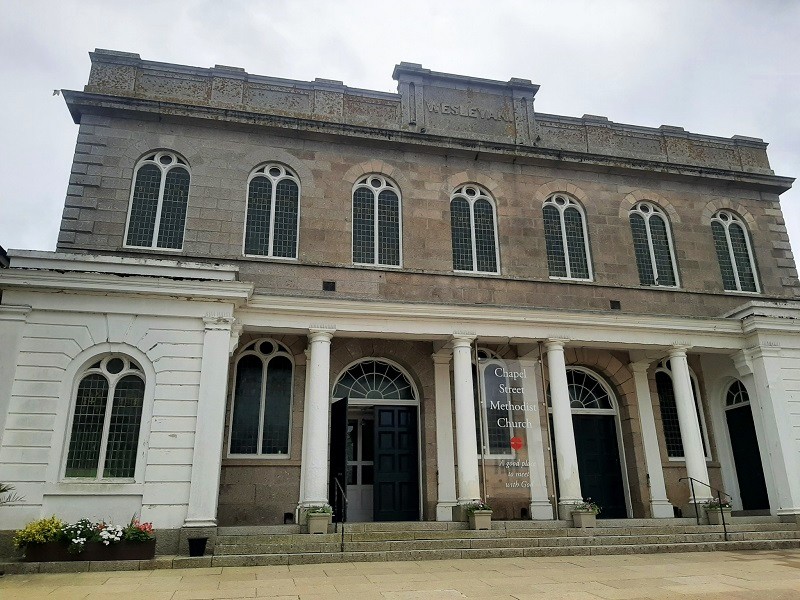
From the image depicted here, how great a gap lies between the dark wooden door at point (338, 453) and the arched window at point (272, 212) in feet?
13.0

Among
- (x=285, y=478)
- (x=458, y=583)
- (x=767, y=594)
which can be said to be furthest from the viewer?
(x=285, y=478)

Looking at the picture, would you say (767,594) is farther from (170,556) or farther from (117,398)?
(117,398)

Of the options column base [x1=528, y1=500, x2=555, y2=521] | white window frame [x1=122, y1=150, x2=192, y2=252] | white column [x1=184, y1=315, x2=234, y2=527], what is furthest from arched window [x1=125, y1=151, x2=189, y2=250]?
column base [x1=528, y1=500, x2=555, y2=521]

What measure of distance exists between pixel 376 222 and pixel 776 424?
1069 cm

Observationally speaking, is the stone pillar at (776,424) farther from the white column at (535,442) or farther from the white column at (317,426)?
the white column at (317,426)

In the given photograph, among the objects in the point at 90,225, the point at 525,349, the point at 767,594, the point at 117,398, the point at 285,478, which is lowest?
the point at 767,594

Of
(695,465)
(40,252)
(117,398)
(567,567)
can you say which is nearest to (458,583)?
(567,567)

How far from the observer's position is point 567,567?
9.58 metres

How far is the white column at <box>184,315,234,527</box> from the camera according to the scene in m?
10.9

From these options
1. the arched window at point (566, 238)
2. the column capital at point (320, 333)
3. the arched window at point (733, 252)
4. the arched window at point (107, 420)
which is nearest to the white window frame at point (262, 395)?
the column capital at point (320, 333)

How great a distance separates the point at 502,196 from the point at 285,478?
913cm

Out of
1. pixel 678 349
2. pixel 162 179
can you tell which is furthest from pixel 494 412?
pixel 162 179

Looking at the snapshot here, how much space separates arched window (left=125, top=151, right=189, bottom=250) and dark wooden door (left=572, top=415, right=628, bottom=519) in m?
11.2

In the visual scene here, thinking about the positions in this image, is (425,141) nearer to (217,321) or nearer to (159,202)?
(159,202)
